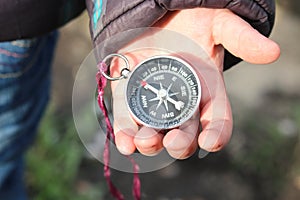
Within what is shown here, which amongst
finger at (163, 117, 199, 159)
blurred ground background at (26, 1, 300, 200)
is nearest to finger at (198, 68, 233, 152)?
finger at (163, 117, 199, 159)

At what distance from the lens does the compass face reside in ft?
2.84

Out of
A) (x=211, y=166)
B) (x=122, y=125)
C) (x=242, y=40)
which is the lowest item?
(x=211, y=166)

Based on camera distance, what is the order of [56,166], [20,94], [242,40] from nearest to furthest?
[242,40]
[20,94]
[56,166]

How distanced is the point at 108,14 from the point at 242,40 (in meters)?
0.20

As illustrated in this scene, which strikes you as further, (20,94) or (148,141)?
(20,94)

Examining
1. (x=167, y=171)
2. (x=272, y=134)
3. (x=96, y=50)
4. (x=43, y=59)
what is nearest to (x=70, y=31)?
(x=167, y=171)

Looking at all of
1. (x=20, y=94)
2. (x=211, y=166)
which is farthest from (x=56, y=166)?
(x=20, y=94)

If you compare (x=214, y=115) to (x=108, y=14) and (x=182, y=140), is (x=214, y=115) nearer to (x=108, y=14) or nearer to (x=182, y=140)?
(x=182, y=140)

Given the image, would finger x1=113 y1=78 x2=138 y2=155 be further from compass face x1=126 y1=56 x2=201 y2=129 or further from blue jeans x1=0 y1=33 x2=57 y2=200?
blue jeans x1=0 y1=33 x2=57 y2=200

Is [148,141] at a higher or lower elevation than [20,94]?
higher

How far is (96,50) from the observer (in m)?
0.93

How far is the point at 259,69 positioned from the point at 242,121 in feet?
0.77

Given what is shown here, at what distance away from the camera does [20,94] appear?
122cm

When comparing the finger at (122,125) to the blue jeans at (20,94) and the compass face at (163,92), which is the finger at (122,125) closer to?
the compass face at (163,92)
